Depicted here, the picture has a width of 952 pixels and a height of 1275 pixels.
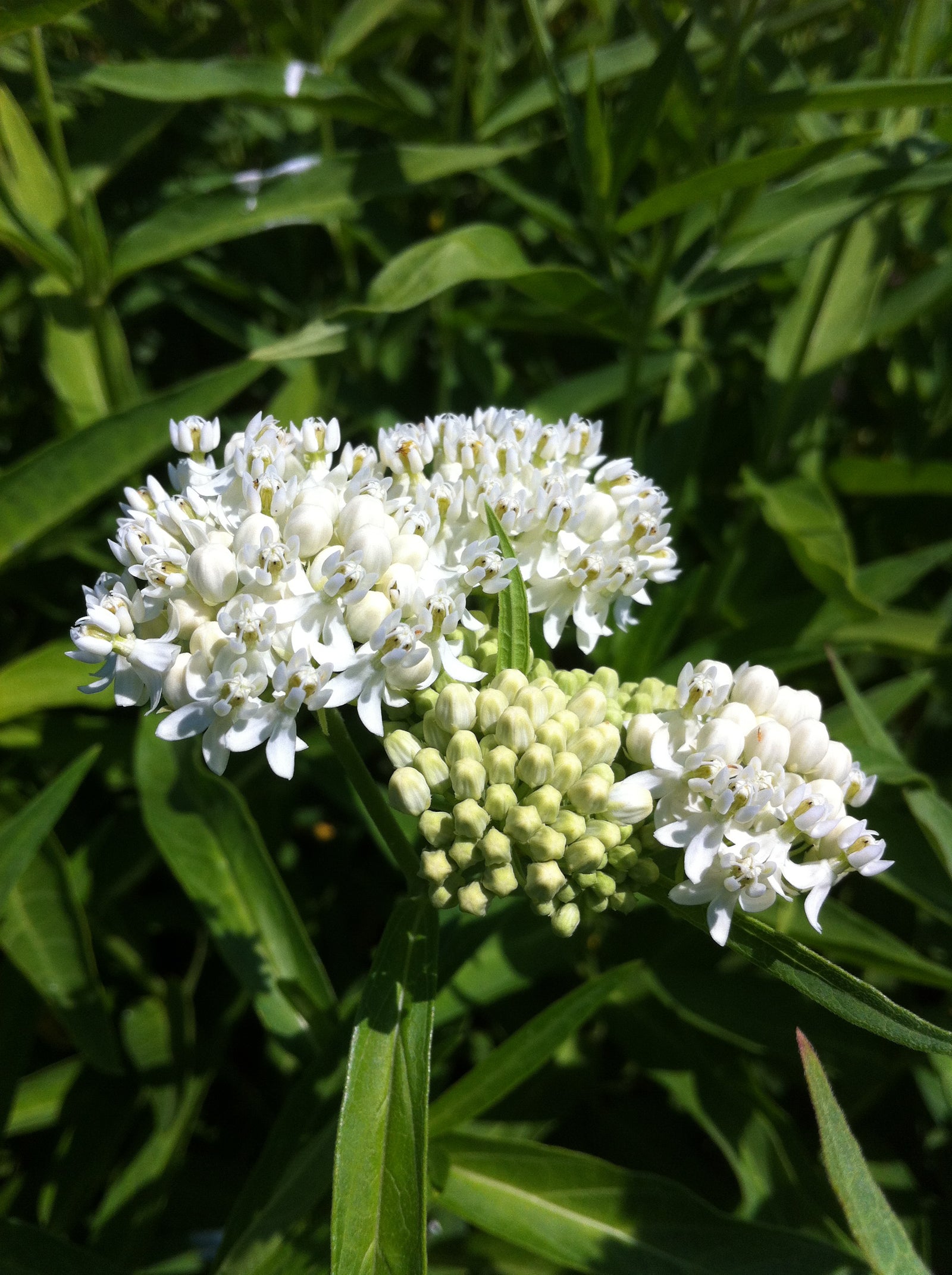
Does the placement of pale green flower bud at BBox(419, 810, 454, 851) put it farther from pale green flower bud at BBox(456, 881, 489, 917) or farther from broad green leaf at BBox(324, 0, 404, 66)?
broad green leaf at BBox(324, 0, 404, 66)

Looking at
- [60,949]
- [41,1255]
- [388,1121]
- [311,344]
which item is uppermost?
[311,344]

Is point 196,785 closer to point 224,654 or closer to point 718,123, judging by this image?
point 224,654

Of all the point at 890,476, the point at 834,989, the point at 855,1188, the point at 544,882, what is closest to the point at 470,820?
the point at 544,882

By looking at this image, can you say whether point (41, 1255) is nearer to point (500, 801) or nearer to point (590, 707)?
point (500, 801)

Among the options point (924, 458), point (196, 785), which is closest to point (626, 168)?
point (924, 458)

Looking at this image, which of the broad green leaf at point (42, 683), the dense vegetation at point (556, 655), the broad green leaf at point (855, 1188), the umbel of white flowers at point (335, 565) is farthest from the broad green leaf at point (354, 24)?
the broad green leaf at point (855, 1188)

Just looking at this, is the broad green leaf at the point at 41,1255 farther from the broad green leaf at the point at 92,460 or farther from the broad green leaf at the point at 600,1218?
the broad green leaf at the point at 92,460
